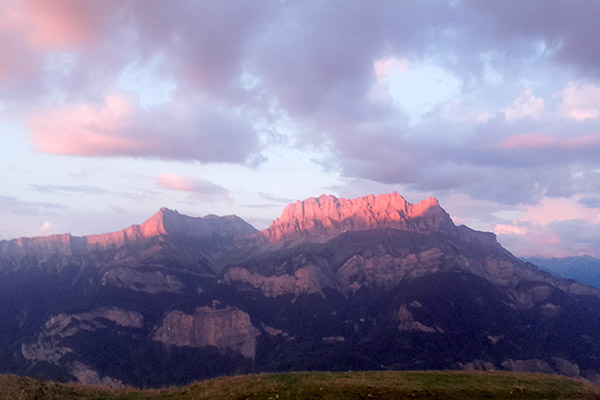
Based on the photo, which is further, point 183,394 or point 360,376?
point 360,376

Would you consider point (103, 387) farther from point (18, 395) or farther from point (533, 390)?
point (533, 390)

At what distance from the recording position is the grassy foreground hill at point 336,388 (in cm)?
4462

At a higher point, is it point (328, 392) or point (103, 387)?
point (328, 392)

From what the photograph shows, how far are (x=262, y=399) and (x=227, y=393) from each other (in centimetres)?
425

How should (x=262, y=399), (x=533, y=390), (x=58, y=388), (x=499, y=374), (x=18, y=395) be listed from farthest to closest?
(x=499, y=374)
(x=533, y=390)
(x=58, y=388)
(x=262, y=399)
(x=18, y=395)

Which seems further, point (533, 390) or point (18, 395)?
point (533, 390)

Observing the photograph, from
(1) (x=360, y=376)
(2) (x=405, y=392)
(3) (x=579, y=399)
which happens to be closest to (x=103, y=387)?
(1) (x=360, y=376)

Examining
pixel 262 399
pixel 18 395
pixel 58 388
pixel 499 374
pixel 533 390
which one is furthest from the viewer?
pixel 499 374

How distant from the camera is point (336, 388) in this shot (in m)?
46.2

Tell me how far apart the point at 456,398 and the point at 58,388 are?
1679 inches

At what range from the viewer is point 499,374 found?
193ft

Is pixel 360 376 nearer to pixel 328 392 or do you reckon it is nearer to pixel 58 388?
pixel 328 392

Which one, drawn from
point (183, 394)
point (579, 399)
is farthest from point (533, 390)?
point (183, 394)

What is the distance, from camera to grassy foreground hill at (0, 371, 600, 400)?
44.6m
